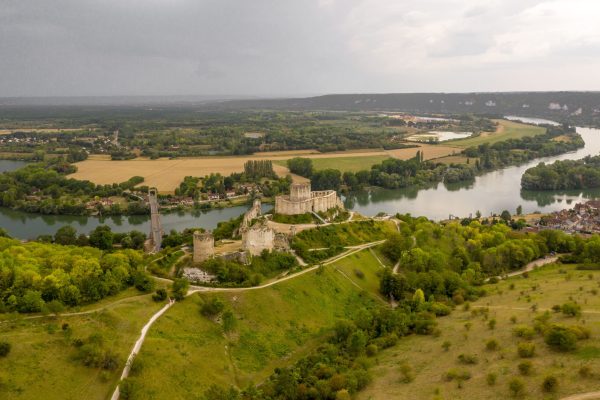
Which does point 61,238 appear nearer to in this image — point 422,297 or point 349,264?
point 349,264

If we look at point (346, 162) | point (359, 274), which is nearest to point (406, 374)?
point (359, 274)

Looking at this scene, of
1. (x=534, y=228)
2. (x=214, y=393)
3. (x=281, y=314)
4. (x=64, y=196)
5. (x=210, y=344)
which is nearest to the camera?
(x=214, y=393)

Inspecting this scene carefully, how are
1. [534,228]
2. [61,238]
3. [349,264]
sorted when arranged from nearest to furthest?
[349,264] → [61,238] → [534,228]

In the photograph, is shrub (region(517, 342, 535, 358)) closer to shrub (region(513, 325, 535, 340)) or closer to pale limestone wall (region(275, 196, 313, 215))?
shrub (region(513, 325, 535, 340))

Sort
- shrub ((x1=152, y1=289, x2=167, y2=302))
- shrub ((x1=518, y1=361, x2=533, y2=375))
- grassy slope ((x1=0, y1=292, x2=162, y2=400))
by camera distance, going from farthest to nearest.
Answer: shrub ((x1=152, y1=289, x2=167, y2=302)) < shrub ((x1=518, y1=361, x2=533, y2=375)) < grassy slope ((x1=0, y1=292, x2=162, y2=400))

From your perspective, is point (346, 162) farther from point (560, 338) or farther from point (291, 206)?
point (560, 338)

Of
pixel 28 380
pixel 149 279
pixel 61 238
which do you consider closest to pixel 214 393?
pixel 28 380

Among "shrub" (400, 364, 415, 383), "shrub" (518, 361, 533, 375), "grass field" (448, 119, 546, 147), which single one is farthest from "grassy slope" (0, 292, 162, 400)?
"grass field" (448, 119, 546, 147)
